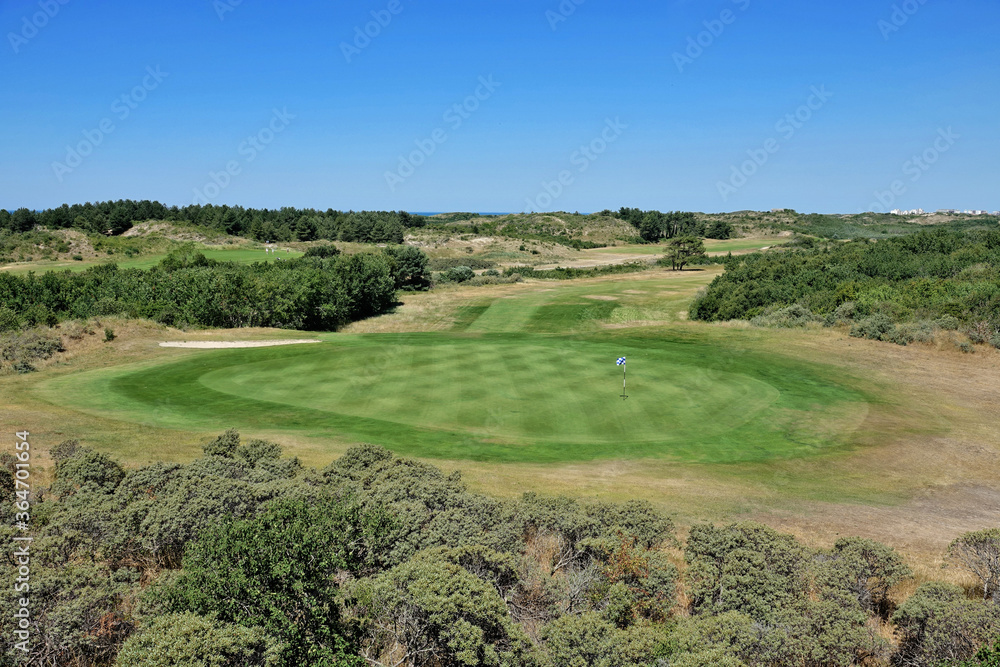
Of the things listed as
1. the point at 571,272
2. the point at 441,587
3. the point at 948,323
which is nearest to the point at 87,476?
the point at 441,587

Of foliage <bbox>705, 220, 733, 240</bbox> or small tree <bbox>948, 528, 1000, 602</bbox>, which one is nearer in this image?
small tree <bbox>948, 528, 1000, 602</bbox>

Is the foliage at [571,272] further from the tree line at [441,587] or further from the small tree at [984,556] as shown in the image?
the small tree at [984,556]

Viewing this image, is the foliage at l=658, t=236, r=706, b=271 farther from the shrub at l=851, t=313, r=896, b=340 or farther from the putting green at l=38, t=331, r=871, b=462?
the putting green at l=38, t=331, r=871, b=462

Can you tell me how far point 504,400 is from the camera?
91.4ft

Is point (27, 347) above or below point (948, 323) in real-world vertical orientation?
above

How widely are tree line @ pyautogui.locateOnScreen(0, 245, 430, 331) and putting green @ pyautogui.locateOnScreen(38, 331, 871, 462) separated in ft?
48.0

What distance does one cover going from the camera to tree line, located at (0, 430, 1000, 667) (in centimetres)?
933

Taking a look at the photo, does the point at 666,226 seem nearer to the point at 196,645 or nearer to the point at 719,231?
the point at 719,231

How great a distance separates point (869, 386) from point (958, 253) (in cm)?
3596

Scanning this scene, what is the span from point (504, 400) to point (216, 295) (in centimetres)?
3528

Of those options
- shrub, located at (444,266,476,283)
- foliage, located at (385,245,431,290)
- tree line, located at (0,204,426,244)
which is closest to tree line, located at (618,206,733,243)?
tree line, located at (0,204,426,244)

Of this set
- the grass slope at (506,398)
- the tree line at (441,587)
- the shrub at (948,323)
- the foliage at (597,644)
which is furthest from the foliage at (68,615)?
the shrub at (948,323)

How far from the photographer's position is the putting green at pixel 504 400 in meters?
23.3

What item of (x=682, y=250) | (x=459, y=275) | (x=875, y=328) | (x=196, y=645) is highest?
(x=682, y=250)
